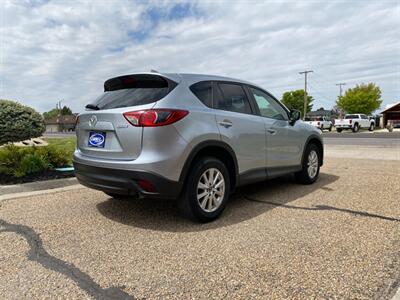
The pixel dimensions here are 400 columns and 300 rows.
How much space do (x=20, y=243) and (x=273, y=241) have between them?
2.59 meters

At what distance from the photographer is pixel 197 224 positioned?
3.92 m

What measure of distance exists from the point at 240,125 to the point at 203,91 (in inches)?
27.3

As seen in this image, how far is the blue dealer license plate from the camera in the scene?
3822 mm

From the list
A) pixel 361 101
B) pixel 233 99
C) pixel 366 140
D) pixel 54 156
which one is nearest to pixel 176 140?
pixel 233 99

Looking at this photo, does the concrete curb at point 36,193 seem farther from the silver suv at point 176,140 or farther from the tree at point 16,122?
the tree at point 16,122

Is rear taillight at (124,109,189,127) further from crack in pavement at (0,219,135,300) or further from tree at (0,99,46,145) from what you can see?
tree at (0,99,46,145)

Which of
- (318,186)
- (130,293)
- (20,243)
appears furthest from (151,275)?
(318,186)

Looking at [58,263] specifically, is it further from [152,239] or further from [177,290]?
[177,290]

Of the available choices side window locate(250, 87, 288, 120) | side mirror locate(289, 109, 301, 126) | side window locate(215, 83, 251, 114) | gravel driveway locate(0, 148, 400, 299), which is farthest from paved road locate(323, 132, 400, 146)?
side window locate(215, 83, 251, 114)

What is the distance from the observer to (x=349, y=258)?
2986mm

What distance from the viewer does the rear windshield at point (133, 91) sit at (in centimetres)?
373

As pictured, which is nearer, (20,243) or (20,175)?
(20,243)

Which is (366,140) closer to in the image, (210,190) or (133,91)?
(210,190)

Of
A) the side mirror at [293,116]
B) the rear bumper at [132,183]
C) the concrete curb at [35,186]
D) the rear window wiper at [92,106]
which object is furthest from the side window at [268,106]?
the concrete curb at [35,186]
